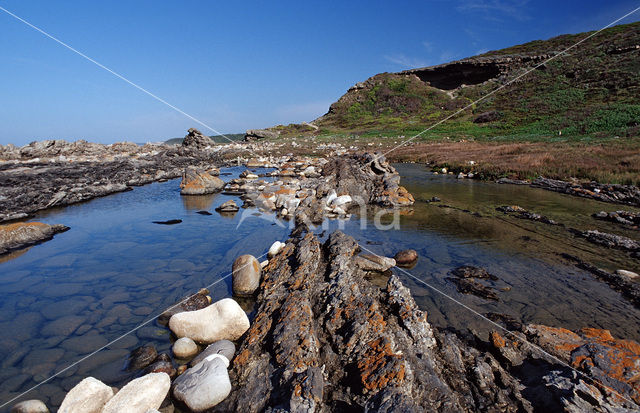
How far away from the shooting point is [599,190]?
41.6 feet

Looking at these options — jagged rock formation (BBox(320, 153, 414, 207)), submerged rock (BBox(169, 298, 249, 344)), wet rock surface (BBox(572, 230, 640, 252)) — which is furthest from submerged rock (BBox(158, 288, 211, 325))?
wet rock surface (BBox(572, 230, 640, 252))

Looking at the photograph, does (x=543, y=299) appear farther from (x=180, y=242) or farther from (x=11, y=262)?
(x=11, y=262)

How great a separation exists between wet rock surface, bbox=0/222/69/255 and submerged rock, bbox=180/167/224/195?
6.55 meters

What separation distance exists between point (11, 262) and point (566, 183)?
21074 millimetres

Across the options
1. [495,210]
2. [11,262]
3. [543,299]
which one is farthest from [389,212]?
[11,262]

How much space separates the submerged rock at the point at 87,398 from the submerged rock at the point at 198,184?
1275 centimetres

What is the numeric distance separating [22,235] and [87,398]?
7812mm

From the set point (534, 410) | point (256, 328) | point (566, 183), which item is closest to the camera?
point (534, 410)

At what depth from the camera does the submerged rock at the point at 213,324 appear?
161 inches

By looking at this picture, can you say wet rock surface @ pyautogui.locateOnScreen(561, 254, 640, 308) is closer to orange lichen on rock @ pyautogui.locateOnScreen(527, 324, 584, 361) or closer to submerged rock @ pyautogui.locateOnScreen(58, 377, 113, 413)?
orange lichen on rock @ pyautogui.locateOnScreen(527, 324, 584, 361)

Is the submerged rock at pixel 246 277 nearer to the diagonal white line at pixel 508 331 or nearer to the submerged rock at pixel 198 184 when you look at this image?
the diagonal white line at pixel 508 331

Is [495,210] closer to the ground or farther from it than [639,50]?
closer to the ground

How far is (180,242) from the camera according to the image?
8164 mm

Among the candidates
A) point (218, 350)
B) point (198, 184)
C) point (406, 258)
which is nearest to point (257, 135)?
point (198, 184)
